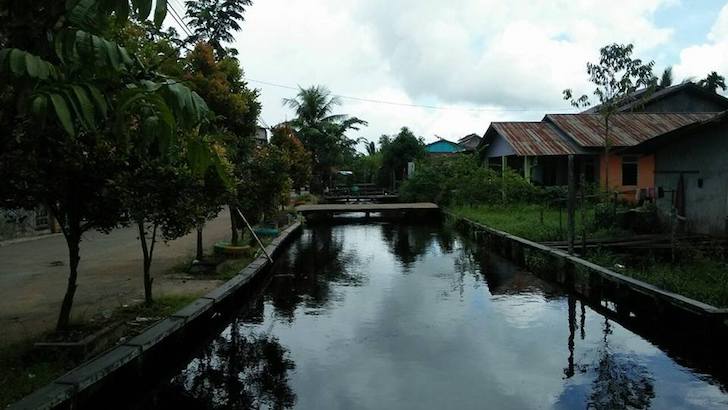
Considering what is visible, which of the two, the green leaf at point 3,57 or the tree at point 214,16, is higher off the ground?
the tree at point 214,16

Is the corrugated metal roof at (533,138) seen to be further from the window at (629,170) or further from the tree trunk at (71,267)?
the tree trunk at (71,267)

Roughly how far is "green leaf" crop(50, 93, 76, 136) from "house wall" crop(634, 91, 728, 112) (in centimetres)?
3644

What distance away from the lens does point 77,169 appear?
246 inches

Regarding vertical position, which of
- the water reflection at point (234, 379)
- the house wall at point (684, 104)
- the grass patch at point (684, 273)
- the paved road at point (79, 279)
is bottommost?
the water reflection at point (234, 379)

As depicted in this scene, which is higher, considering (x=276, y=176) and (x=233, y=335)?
(x=276, y=176)

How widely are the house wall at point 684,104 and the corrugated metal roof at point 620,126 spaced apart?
4633mm

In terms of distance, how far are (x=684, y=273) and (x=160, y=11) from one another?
10.1m

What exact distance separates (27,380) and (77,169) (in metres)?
2.22

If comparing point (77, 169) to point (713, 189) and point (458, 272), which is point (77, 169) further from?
point (713, 189)

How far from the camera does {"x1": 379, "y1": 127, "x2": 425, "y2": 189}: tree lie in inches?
1715

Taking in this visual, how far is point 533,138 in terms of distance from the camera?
90.2 ft

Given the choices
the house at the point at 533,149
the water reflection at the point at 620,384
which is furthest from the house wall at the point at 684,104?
the water reflection at the point at 620,384

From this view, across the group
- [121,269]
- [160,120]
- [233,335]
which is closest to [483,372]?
[233,335]

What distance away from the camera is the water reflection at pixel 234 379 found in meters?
6.29
